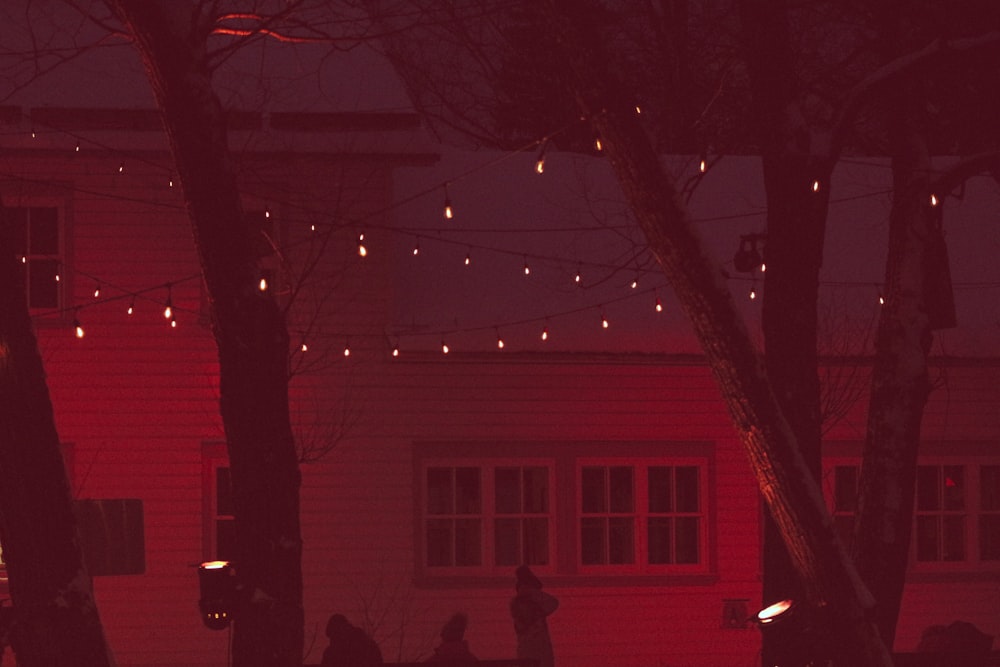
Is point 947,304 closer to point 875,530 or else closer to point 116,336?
point 875,530

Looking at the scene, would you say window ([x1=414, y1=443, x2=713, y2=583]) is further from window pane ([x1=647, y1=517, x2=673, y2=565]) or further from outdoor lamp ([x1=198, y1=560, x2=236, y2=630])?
outdoor lamp ([x1=198, y1=560, x2=236, y2=630])

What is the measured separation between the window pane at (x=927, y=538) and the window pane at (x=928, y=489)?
14cm

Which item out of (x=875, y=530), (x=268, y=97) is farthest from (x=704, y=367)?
(x=875, y=530)

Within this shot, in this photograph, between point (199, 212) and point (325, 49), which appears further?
point (325, 49)

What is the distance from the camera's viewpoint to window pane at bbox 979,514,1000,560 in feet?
59.9

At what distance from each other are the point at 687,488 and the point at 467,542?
247 cm

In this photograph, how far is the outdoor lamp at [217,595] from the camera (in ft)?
31.4

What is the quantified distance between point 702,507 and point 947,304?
6.72 metres

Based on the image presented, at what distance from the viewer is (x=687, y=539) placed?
17734 mm

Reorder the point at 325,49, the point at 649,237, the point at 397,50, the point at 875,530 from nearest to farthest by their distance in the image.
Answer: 1. the point at 649,237
2. the point at 875,530
3. the point at 325,49
4. the point at 397,50

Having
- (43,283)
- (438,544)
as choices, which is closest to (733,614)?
(438,544)

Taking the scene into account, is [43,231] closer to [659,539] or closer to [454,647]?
[454,647]

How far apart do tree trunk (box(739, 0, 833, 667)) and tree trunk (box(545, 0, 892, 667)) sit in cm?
184

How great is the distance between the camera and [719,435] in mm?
17594
